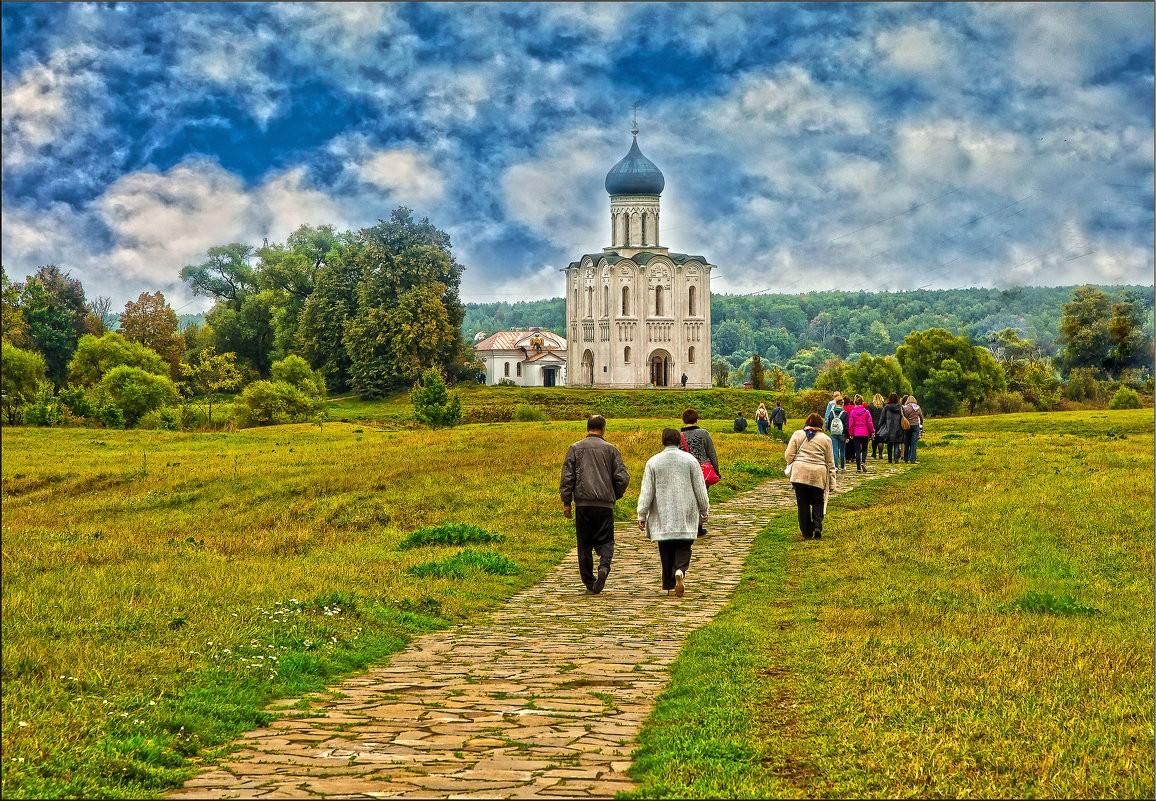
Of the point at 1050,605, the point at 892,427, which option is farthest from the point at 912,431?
the point at 1050,605

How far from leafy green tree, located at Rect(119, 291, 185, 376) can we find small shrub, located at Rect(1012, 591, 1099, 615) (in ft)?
263

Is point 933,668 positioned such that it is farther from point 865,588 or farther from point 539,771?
point 865,588

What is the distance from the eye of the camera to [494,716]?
763 centimetres

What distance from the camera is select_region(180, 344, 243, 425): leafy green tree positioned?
8138 cm

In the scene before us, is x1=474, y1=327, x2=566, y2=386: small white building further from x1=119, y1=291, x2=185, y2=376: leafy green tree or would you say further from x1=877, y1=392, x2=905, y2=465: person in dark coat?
x1=877, y1=392, x2=905, y2=465: person in dark coat

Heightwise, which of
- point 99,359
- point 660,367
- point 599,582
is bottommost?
point 599,582

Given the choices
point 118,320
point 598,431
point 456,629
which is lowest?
point 456,629

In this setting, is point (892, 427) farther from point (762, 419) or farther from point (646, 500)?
point (646, 500)

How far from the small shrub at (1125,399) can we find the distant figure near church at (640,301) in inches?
2082

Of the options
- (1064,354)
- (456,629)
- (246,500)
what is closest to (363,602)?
(456,629)

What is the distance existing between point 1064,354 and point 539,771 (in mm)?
A: 68174

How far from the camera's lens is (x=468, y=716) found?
764cm

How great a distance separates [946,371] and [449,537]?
64303 mm

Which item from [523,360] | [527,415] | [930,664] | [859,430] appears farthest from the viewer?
[523,360]
